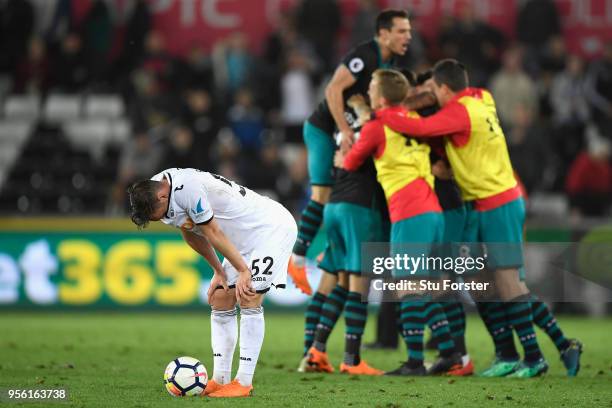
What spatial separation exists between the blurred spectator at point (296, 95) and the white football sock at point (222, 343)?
1056 cm

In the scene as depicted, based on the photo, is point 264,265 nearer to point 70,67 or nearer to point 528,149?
point 528,149

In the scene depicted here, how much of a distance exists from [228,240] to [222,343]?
2.92 ft

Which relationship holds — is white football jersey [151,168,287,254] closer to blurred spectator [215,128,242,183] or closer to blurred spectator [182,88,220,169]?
blurred spectator [215,128,242,183]

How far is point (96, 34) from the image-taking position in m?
19.7

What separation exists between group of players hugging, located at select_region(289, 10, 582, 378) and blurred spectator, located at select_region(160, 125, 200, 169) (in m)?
7.20

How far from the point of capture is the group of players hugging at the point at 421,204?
9609 millimetres

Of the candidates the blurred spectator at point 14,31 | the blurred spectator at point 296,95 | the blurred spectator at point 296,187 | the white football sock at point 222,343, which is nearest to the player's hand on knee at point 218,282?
the white football sock at point 222,343

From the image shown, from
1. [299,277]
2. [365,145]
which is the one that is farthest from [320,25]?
[365,145]

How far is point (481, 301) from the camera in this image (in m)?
9.81

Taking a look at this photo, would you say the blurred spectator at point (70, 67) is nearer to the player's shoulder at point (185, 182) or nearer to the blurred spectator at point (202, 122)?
the blurred spectator at point (202, 122)

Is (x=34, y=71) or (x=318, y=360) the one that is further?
(x=34, y=71)

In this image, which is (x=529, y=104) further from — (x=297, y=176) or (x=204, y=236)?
(x=204, y=236)

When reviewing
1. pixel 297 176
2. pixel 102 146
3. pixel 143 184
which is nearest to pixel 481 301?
pixel 143 184

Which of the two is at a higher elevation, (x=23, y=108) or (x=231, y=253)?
(x=23, y=108)
